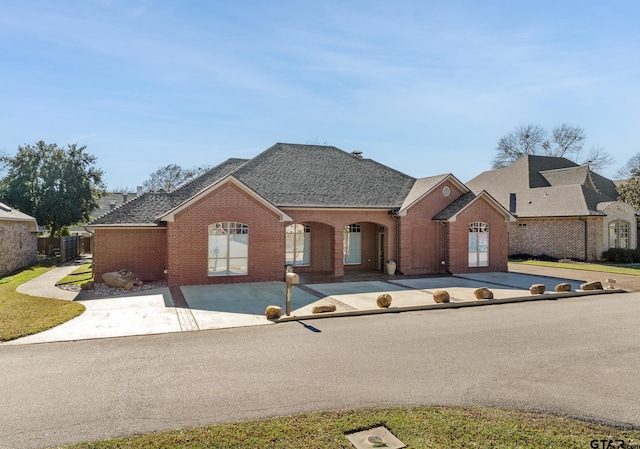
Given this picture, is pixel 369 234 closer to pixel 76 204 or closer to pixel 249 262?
pixel 249 262

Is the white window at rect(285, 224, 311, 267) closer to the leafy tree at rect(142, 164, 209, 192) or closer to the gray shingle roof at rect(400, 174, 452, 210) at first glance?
the gray shingle roof at rect(400, 174, 452, 210)

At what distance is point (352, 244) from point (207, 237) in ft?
30.0

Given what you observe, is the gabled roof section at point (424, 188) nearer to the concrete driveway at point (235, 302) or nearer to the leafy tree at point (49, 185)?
the concrete driveway at point (235, 302)

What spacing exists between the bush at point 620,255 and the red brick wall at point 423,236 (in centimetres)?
1471

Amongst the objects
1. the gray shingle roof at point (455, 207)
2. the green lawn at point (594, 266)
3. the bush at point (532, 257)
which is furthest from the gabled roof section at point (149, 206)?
the bush at point (532, 257)

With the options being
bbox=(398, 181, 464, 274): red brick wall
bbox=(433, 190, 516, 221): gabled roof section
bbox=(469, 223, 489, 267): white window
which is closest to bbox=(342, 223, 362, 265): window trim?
bbox=(398, 181, 464, 274): red brick wall

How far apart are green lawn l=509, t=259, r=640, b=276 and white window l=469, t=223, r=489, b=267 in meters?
7.28

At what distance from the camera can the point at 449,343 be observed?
9.59 metres

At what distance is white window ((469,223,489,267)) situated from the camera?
23.0m

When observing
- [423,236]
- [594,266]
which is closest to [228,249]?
[423,236]

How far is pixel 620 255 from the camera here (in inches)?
1147

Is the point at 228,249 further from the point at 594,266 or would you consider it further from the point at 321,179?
the point at 594,266

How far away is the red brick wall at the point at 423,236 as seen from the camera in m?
22.3

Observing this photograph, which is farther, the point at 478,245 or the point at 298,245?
the point at 478,245
